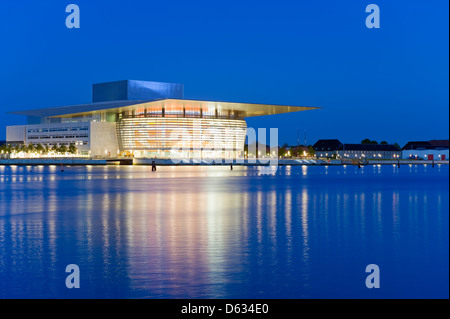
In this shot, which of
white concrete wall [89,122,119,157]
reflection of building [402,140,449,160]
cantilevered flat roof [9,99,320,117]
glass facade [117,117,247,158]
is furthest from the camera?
reflection of building [402,140,449,160]

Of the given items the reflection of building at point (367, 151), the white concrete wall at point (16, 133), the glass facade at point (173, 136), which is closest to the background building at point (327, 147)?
the reflection of building at point (367, 151)

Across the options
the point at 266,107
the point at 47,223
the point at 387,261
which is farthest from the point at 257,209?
the point at 266,107

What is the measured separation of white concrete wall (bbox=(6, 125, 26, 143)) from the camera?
11362 centimetres

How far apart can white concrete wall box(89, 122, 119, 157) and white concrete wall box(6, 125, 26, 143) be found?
21.1 metres

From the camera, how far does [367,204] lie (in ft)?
60.6

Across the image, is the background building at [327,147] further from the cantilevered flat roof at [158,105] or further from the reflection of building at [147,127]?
the cantilevered flat roof at [158,105]

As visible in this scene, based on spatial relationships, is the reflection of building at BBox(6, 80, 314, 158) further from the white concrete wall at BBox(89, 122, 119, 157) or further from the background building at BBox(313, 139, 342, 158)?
the background building at BBox(313, 139, 342, 158)

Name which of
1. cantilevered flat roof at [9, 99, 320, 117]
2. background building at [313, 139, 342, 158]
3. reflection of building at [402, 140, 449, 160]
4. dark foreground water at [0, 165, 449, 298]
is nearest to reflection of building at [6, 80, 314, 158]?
cantilevered flat roof at [9, 99, 320, 117]

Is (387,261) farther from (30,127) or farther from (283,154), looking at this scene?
(283,154)

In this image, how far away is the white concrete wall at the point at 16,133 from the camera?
114 metres

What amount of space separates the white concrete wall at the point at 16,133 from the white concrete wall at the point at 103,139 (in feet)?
69.2

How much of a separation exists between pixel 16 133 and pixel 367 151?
93.2 metres

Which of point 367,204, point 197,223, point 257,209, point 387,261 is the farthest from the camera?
point 367,204
